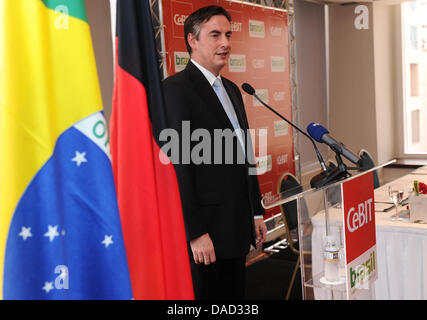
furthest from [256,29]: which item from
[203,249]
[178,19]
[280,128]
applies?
[203,249]

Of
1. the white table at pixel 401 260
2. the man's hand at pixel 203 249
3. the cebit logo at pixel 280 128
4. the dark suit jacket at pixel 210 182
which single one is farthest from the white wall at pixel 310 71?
the man's hand at pixel 203 249

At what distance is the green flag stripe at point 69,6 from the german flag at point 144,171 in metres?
0.17

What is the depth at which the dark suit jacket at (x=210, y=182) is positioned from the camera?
2.00m

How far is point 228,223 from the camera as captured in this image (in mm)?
2113

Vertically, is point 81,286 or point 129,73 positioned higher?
point 129,73

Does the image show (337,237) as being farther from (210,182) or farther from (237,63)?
(237,63)

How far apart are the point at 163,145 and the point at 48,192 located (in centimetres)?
35

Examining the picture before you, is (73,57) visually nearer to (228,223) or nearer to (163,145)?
(163,145)

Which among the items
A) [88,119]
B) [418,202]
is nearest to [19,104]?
[88,119]

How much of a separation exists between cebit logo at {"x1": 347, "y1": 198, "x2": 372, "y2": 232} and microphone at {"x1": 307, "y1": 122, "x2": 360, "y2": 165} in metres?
0.16

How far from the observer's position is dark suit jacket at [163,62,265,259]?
6.56 feet

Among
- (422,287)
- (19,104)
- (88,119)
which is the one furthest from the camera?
(422,287)

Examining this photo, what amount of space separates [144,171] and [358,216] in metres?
0.79

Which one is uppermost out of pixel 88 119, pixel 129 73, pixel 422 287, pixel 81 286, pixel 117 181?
pixel 129 73
